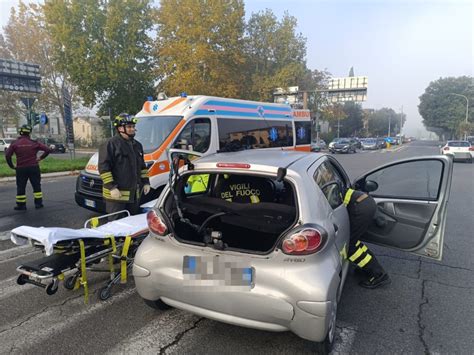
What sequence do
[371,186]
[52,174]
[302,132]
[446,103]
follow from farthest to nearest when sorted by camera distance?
1. [446,103]
2. [52,174]
3. [302,132]
4. [371,186]

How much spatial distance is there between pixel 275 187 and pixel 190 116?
4149 millimetres

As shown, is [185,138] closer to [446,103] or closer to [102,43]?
[102,43]

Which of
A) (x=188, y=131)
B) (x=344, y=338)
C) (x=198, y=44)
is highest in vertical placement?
(x=198, y=44)

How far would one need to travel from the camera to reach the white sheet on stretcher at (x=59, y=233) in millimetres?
2752

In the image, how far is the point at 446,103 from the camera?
80.5m

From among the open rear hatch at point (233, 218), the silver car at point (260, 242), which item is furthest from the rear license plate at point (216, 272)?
the open rear hatch at point (233, 218)

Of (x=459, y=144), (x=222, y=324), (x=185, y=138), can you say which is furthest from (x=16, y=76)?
(x=459, y=144)

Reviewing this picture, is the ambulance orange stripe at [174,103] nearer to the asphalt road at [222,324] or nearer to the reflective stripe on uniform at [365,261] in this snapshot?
the asphalt road at [222,324]

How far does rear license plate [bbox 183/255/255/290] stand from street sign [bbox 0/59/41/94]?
2892 centimetres

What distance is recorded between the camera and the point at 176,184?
116 inches

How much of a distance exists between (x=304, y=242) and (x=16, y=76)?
97.3 ft

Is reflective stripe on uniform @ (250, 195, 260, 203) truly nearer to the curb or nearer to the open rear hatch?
the open rear hatch

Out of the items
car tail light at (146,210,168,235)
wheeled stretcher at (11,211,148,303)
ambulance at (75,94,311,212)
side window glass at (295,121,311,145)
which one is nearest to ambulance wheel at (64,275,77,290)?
wheeled stretcher at (11,211,148,303)

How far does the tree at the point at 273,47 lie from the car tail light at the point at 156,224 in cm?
2957
